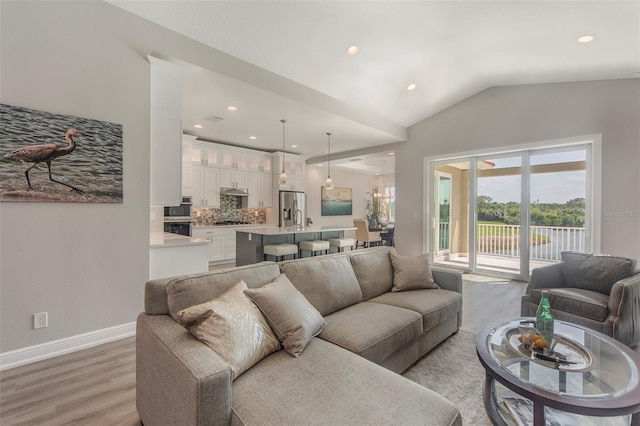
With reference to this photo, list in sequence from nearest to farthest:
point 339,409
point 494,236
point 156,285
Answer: point 339,409 → point 156,285 → point 494,236

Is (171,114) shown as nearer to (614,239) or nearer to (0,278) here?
(0,278)

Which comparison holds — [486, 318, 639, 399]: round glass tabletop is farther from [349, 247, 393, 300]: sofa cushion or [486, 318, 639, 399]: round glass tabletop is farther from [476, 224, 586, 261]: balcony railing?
[476, 224, 586, 261]: balcony railing

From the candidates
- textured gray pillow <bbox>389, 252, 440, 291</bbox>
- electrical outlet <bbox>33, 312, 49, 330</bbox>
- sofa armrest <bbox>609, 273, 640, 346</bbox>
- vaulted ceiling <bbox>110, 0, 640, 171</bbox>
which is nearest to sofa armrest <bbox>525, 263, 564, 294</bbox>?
sofa armrest <bbox>609, 273, 640, 346</bbox>

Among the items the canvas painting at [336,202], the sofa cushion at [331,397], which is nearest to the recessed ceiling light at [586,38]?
the sofa cushion at [331,397]

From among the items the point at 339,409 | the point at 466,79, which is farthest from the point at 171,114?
the point at 466,79

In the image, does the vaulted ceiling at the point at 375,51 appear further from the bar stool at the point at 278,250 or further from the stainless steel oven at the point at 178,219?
the bar stool at the point at 278,250

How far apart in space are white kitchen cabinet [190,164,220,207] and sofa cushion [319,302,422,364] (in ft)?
16.2

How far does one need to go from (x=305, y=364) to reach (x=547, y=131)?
542 cm

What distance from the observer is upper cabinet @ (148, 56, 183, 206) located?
311 cm

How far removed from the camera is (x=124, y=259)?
283 cm

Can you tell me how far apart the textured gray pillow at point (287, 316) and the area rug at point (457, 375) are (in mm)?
1005

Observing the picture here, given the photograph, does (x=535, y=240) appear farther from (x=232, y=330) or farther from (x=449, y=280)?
(x=232, y=330)

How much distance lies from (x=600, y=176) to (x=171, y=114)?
19.4ft

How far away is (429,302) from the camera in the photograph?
8.07 feet
